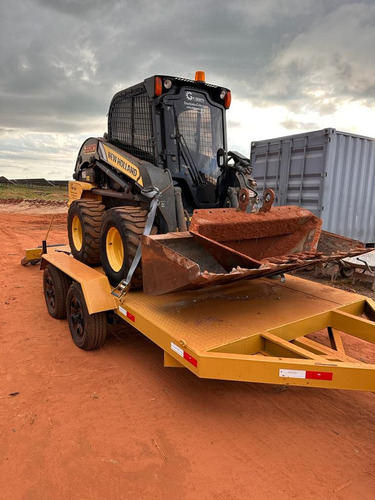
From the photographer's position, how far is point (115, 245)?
459cm

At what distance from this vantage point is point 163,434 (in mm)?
3039

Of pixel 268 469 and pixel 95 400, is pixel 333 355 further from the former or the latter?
pixel 95 400

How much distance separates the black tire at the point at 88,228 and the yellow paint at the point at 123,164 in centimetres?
72

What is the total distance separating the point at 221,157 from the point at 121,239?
202cm

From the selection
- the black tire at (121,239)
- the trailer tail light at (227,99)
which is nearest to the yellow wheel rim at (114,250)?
the black tire at (121,239)

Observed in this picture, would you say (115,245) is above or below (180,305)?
above

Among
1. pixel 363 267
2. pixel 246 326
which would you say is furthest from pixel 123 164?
pixel 363 267

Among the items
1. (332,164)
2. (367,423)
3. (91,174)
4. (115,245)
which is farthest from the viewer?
(332,164)

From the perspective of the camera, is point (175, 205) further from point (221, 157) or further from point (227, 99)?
point (227, 99)

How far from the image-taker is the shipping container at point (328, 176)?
312 inches

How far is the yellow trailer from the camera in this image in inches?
109

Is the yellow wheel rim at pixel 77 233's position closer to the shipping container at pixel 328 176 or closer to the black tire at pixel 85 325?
the black tire at pixel 85 325

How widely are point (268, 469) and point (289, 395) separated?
3.36ft

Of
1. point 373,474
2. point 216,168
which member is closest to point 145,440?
point 373,474
